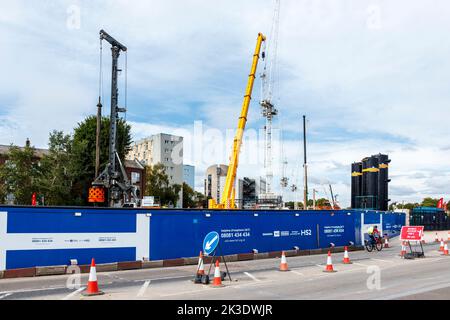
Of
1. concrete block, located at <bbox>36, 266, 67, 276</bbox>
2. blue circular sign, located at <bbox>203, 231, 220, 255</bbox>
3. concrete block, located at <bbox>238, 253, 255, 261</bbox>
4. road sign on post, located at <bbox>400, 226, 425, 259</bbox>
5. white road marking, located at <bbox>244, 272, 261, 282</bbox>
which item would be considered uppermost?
blue circular sign, located at <bbox>203, 231, 220, 255</bbox>

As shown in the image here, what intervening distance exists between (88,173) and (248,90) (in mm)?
19574

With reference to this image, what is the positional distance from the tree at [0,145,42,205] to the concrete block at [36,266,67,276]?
29695mm

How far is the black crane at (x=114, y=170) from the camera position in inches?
1041

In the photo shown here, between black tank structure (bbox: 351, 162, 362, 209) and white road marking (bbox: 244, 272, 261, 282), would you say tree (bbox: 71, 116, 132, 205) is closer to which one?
black tank structure (bbox: 351, 162, 362, 209)

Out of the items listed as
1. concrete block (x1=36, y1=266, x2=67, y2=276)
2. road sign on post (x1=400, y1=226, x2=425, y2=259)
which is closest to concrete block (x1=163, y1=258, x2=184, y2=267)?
concrete block (x1=36, y1=266, x2=67, y2=276)

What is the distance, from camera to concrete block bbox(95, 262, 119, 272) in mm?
16172

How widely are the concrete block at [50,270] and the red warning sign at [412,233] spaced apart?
16.0 meters

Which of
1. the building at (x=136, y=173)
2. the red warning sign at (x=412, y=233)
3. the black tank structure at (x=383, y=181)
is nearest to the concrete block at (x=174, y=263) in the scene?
the red warning sign at (x=412, y=233)

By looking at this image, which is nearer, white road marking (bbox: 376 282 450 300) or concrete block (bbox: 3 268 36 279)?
white road marking (bbox: 376 282 450 300)

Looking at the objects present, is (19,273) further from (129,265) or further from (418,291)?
(418,291)

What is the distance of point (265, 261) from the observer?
20.2 meters

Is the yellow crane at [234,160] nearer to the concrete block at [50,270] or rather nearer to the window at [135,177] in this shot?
the concrete block at [50,270]

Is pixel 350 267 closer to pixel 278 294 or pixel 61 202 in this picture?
pixel 278 294
